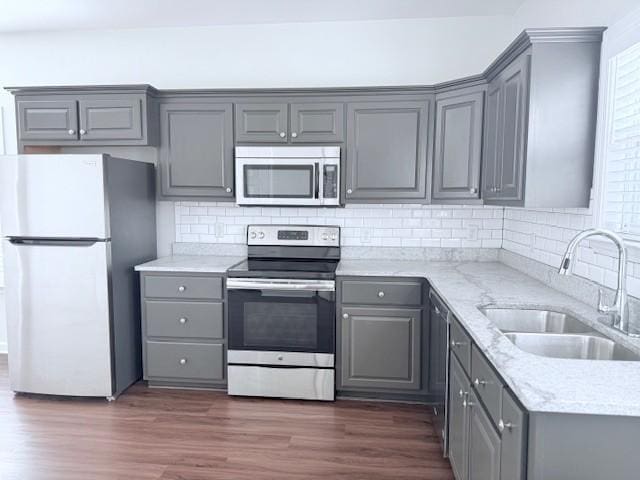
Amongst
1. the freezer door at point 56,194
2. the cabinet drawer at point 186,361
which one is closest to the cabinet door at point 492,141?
the cabinet drawer at point 186,361

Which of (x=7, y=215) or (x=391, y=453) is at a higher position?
(x=7, y=215)

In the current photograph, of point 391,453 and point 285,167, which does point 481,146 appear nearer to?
point 285,167

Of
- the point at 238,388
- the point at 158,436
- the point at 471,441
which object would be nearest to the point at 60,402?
the point at 158,436

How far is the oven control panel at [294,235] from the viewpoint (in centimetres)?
349

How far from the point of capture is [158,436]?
Answer: 2619 millimetres

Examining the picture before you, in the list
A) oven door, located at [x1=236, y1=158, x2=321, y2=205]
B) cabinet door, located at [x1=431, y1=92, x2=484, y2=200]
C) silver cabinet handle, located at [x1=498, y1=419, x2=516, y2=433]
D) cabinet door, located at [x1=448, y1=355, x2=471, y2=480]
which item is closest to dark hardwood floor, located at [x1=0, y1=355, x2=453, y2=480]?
cabinet door, located at [x1=448, y1=355, x2=471, y2=480]

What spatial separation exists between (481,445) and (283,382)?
5.47 ft

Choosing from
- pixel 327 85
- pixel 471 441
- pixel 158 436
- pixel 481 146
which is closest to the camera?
pixel 471 441

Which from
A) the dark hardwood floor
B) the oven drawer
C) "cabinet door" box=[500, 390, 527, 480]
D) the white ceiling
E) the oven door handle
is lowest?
the dark hardwood floor

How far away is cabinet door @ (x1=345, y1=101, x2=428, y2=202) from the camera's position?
10.2ft

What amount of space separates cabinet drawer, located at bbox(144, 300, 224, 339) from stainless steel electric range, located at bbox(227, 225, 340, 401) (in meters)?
0.14

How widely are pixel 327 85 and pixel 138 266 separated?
1.96 meters

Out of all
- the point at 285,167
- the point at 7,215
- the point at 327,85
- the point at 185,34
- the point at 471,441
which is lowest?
the point at 471,441

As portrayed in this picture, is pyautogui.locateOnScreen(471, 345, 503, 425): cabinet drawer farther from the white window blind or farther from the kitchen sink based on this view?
the white window blind
